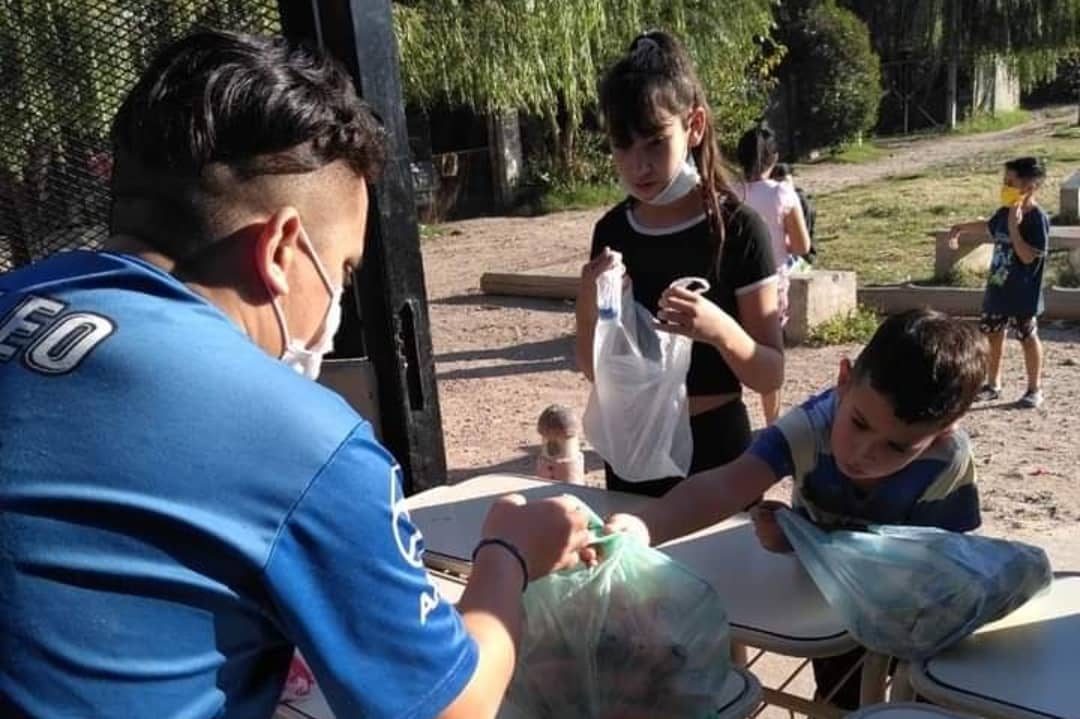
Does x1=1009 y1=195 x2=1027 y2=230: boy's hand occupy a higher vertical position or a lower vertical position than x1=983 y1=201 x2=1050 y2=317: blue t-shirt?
higher

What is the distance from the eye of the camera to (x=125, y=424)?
0.93 m

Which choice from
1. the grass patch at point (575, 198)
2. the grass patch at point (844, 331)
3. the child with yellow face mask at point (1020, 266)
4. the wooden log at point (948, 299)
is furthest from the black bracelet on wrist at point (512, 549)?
the grass patch at point (575, 198)

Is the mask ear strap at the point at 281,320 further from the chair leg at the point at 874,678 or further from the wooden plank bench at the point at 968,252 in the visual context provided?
the wooden plank bench at the point at 968,252

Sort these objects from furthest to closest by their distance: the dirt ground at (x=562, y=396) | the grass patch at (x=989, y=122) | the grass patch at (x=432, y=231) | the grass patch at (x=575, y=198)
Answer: the grass patch at (x=989, y=122)
the grass patch at (x=575, y=198)
the grass patch at (x=432, y=231)
the dirt ground at (x=562, y=396)

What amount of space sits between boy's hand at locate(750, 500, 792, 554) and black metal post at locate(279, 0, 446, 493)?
1.06 meters

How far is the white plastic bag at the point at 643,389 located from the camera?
A: 238cm

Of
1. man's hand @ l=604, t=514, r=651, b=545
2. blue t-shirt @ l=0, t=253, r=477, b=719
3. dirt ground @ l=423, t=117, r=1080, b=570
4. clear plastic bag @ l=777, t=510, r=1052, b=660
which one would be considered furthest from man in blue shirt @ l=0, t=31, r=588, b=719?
dirt ground @ l=423, t=117, r=1080, b=570

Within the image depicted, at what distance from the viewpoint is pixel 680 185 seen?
2.36 m

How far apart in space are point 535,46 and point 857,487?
14183 mm

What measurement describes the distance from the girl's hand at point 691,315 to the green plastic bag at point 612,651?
2.27 ft

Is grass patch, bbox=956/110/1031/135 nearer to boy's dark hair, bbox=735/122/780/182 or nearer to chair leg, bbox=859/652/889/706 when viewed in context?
boy's dark hair, bbox=735/122/780/182

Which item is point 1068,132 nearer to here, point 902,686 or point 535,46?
point 535,46

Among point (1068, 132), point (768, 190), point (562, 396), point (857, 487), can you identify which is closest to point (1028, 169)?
point (768, 190)

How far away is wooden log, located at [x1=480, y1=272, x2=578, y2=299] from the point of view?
32.1 ft
